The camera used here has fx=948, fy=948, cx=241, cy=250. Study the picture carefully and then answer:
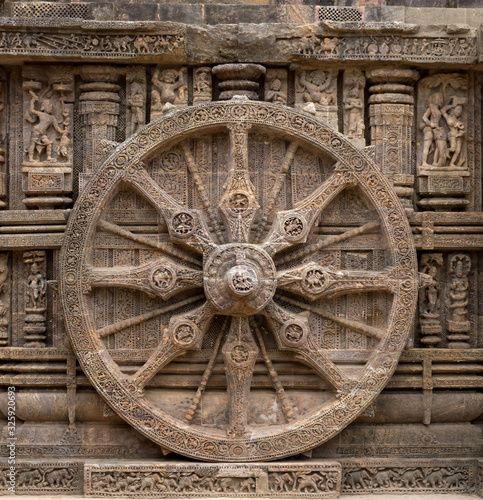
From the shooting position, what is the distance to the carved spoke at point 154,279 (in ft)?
30.8

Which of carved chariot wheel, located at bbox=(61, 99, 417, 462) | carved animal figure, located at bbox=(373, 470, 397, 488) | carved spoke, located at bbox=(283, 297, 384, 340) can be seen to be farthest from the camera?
carved animal figure, located at bbox=(373, 470, 397, 488)

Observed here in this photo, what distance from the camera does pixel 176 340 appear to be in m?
9.34

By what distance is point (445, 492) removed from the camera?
9.77 m

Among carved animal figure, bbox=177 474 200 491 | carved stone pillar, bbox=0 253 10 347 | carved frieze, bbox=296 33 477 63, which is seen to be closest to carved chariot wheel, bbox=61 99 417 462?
carved animal figure, bbox=177 474 200 491

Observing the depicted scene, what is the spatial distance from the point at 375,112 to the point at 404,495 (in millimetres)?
3963

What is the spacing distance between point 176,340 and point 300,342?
123 cm

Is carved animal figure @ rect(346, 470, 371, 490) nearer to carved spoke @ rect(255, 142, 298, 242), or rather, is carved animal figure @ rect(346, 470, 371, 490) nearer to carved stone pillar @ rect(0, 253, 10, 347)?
carved spoke @ rect(255, 142, 298, 242)

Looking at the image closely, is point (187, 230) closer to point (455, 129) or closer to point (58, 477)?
point (58, 477)

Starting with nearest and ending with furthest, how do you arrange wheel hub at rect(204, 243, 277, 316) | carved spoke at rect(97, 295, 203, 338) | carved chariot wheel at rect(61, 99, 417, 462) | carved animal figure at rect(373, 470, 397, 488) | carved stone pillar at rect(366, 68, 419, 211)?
wheel hub at rect(204, 243, 277, 316) < carved chariot wheel at rect(61, 99, 417, 462) < carved spoke at rect(97, 295, 203, 338) < carved animal figure at rect(373, 470, 397, 488) < carved stone pillar at rect(366, 68, 419, 211)

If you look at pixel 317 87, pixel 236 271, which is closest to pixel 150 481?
pixel 236 271

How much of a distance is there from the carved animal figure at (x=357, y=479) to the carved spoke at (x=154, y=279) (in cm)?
250

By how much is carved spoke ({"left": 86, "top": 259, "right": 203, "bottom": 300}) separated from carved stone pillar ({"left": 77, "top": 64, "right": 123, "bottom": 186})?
1.14 metres

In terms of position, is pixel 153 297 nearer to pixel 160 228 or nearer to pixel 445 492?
pixel 160 228

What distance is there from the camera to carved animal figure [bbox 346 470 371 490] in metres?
9.70
